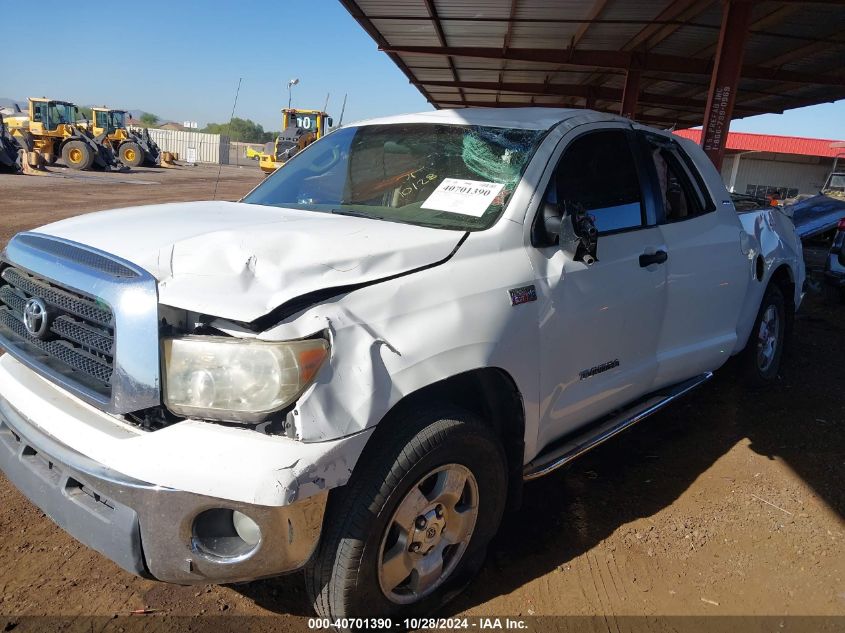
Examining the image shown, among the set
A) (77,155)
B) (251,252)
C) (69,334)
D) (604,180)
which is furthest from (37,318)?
(77,155)

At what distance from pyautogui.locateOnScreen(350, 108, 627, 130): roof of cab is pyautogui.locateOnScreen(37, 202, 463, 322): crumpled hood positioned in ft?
3.04

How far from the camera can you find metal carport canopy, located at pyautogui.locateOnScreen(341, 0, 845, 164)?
1108 cm

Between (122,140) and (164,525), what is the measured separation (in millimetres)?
38564

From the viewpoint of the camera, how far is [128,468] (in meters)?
1.87

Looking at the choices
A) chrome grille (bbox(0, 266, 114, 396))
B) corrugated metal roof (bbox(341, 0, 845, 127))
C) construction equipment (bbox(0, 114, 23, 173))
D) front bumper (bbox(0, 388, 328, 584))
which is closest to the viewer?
front bumper (bbox(0, 388, 328, 584))

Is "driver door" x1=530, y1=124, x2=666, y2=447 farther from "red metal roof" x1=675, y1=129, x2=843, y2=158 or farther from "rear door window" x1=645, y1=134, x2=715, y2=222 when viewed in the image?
"red metal roof" x1=675, y1=129, x2=843, y2=158

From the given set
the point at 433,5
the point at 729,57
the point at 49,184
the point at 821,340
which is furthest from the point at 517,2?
the point at 49,184

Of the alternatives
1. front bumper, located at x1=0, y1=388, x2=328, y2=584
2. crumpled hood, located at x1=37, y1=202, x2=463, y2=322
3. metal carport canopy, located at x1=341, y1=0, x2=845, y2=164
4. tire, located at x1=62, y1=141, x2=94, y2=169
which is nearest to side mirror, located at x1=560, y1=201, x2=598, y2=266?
crumpled hood, located at x1=37, y1=202, x2=463, y2=322

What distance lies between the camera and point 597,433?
3.07 meters

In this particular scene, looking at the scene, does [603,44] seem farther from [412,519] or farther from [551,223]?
[412,519]

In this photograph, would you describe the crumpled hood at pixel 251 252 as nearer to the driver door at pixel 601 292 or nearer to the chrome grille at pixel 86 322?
the chrome grille at pixel 86 322

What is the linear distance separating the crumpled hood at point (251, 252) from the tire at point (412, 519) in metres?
0.56

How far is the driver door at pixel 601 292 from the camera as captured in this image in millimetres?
2686

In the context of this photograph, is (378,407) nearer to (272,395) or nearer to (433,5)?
(272,395)
